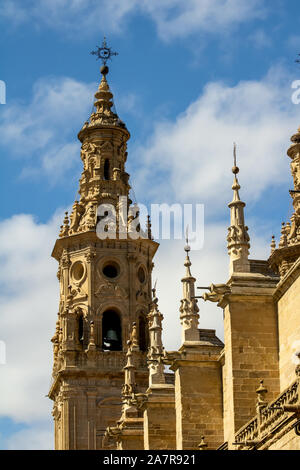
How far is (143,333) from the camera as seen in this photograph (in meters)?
63.1

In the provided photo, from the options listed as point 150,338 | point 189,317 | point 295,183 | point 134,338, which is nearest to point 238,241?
point 189,317

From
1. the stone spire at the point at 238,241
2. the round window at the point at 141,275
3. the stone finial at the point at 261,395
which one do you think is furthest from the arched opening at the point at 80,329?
the stone finial at the point at 261,395

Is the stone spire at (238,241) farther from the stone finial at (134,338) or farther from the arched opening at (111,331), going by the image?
the arched opening at (111,331)

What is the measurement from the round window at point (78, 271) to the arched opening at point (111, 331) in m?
2.41

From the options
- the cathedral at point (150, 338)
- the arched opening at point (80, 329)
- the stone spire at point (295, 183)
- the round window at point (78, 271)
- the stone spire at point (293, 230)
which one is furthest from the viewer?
the round window at point (78, 271)

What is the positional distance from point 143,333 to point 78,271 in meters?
4.78

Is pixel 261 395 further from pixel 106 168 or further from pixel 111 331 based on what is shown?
pixel 106 168

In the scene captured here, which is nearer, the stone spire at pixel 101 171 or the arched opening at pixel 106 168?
the stone spire at pixel 101 171

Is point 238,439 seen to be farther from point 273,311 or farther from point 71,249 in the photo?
point 71,249

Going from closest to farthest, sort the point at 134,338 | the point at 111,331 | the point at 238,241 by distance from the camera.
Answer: the point at 238,241
the point at 134,338
the point at 111,331

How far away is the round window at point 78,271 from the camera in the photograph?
63188 millimetres

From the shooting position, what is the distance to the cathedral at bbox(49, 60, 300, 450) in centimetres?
3130

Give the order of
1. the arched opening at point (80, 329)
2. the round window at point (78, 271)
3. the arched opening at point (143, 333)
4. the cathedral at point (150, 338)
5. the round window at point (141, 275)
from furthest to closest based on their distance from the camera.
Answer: the round window at point (141, 275) < the round window at point (78, 271) < the arched opening at point (143, 333) < the arched opening at point (80, 329) < the cathedral at point (150, 338)
